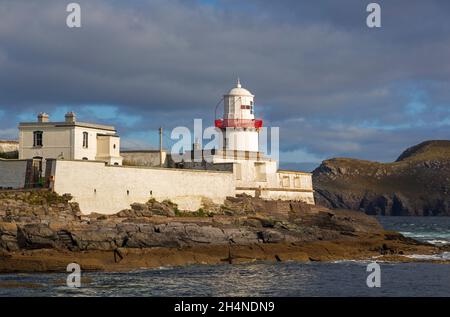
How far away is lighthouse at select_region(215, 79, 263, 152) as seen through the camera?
2260 inches

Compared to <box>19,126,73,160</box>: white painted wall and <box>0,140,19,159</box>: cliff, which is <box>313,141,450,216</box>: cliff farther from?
<box>19,126,73,160</box>: white painted wall

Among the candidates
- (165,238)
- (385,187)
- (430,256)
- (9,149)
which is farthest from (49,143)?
(385,187)

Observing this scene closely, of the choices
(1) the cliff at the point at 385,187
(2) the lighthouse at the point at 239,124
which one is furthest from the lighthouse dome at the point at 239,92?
(1) the cliff at the point at 385,187

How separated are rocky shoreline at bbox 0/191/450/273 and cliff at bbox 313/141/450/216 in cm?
9570

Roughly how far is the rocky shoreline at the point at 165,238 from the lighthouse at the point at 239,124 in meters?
6.98

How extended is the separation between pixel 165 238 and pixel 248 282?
8.12 meters

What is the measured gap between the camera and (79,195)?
144 feet

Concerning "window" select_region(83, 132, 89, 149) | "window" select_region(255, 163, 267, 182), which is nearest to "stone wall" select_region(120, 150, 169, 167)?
"window" select_region(83, 132, 89, 149)

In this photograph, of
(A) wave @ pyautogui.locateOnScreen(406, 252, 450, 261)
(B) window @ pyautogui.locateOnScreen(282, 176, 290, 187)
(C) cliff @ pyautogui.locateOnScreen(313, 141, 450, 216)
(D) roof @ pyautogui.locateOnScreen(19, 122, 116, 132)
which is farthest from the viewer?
(C) cliff @ pyautogui.locateOnScreen(313, 141, 450, 216)

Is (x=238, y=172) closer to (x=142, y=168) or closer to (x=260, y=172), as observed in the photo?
(x=260, y=172)

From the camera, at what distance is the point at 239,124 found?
5728cm

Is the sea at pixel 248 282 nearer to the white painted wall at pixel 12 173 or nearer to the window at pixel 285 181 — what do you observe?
the white painted wall at pixel 12 173

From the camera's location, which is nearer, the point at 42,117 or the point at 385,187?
the point at 42,117
